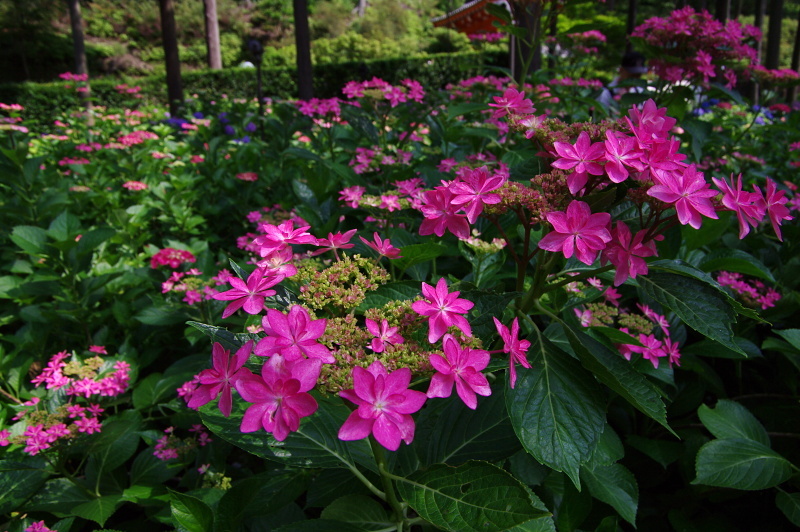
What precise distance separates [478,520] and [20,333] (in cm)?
270

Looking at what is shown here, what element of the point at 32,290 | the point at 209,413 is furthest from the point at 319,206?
the point at 32,290

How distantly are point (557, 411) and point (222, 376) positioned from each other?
2.13 feet

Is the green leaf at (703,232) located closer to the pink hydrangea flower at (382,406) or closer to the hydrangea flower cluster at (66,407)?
the pink hydrangea flower at (382,406)

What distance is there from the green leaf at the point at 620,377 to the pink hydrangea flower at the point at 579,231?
0.80ft

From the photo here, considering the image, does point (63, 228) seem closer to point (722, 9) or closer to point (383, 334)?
point (383, 334)

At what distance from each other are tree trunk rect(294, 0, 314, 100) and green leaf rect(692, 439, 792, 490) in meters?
7.06

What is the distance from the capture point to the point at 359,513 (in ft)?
3.27

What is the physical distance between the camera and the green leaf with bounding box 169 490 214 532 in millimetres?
1049

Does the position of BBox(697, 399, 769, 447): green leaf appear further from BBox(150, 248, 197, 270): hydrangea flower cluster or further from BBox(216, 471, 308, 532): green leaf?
BBox(150, 248, 197, 270): hydrangea flower cluster

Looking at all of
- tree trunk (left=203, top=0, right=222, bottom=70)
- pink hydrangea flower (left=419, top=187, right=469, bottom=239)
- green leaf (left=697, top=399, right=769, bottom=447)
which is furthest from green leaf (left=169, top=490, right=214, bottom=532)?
tree trunk (left=203, top=0, right=222, bottom=70)

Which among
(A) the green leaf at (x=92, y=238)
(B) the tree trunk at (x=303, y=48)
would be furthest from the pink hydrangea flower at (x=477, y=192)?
(B) the tree trunk at (x=303, y=48)

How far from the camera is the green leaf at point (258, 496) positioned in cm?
110

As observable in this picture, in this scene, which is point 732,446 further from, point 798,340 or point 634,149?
point 634,149

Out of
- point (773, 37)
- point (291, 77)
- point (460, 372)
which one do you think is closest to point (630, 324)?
point (460, 372)
